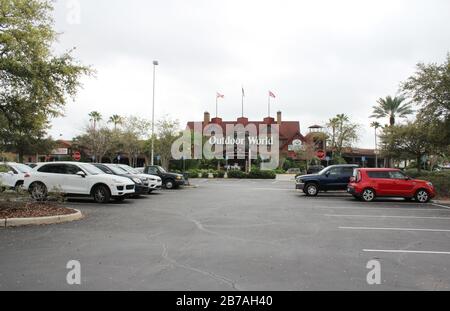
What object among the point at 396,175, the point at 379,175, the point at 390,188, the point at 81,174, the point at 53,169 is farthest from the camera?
the point at 396,175

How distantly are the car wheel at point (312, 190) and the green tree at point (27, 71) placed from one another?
553 inches

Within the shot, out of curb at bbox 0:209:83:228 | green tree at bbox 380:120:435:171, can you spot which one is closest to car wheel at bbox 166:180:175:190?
curb at bbox 0:209:83:228

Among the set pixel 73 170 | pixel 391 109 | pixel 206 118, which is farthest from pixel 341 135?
pixel 73 170

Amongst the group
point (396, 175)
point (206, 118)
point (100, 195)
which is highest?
point (206, 118)

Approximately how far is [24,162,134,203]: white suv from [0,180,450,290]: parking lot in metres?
3.44

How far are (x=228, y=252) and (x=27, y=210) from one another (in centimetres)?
685

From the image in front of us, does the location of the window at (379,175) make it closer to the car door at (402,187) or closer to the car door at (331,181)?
the car door at (402,187)

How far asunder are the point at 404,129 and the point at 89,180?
26947mm

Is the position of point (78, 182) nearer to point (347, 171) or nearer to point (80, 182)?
point (80, 182)

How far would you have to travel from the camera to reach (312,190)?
A: 875 inches

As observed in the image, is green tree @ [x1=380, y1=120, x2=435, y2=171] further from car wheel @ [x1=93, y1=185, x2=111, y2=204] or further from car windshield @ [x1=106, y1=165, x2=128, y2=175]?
car wheel @ [x1=93, y1=185, x2=111, y2=204]

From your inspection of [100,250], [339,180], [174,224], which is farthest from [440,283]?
[339,180]

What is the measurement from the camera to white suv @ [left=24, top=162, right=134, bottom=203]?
16.1 m
